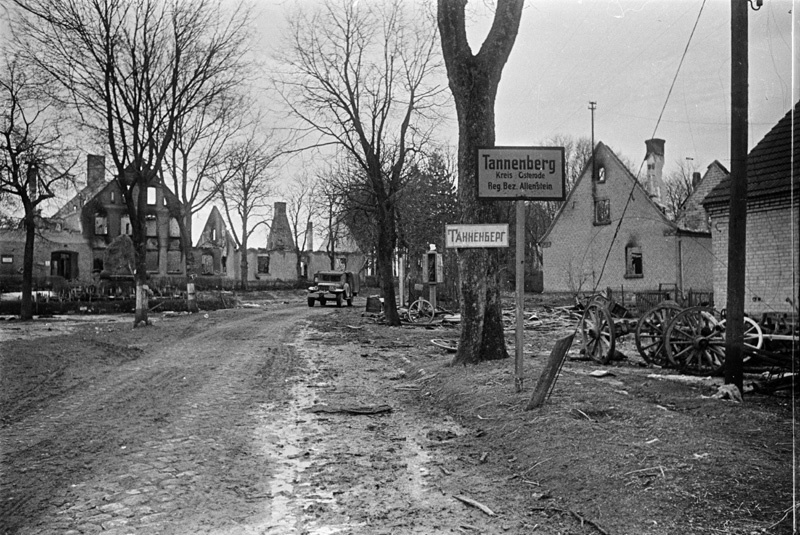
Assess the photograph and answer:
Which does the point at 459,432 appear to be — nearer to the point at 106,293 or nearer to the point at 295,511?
the point at 295,511

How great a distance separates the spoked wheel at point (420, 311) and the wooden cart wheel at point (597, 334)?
14195 millimetres

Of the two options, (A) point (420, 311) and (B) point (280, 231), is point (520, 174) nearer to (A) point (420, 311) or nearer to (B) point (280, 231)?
(A) point (420, 311)

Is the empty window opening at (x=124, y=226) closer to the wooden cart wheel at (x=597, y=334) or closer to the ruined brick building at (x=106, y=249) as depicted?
the ruined brick building at (x=106, y=249)

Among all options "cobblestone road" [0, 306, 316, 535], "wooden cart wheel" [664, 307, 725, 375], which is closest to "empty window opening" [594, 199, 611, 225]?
"wooden cart wheel" [664, 307, 725, 375]

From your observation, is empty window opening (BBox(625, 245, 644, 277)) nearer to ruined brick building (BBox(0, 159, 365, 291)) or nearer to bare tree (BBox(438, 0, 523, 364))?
bare tree (BBox(438, 0, 523, 364))

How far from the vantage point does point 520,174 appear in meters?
7.60

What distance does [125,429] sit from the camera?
6.85 metres

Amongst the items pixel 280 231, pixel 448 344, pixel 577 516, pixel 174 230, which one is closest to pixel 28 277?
pixel 448 344

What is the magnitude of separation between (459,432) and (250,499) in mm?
2902

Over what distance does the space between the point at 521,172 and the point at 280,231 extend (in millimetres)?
72155

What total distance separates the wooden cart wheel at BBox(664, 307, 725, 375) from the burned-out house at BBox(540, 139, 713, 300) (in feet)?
62.9

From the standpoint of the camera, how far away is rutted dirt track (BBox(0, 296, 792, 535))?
14.3 feet

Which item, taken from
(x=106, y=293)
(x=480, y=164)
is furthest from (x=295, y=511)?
(x=106, y=293)

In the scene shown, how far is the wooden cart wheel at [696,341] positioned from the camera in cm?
884
